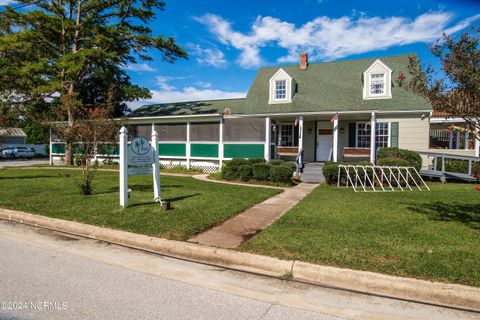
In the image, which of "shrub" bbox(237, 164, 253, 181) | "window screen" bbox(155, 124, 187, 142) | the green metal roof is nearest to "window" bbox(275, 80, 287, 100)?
the green metal roof

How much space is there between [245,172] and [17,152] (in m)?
37.3

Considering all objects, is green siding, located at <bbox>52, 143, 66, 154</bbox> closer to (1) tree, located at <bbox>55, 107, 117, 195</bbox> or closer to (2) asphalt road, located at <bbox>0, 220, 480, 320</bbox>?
(1) tree, located at <bbox>55, 107, 117, 195</bbox>

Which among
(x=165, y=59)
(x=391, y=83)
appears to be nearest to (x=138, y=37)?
(x=165, y=59)

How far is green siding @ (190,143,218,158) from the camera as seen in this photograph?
19234 millimetres

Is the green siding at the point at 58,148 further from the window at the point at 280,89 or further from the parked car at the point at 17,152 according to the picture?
the window at the point at 280,89

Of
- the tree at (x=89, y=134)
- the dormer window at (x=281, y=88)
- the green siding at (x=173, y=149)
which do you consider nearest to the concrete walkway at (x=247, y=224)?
the tree at (x=89, y=134)

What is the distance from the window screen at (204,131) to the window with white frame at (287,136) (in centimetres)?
445

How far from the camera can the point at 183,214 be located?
718cm

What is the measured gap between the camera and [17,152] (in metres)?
39.5

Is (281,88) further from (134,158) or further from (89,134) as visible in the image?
(134,158)

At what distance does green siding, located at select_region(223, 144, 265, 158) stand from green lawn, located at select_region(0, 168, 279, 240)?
6723 mm

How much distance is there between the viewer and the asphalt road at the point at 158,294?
3.30 metres

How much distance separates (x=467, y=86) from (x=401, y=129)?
43.2ft

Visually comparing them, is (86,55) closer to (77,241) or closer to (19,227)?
(19,227)
